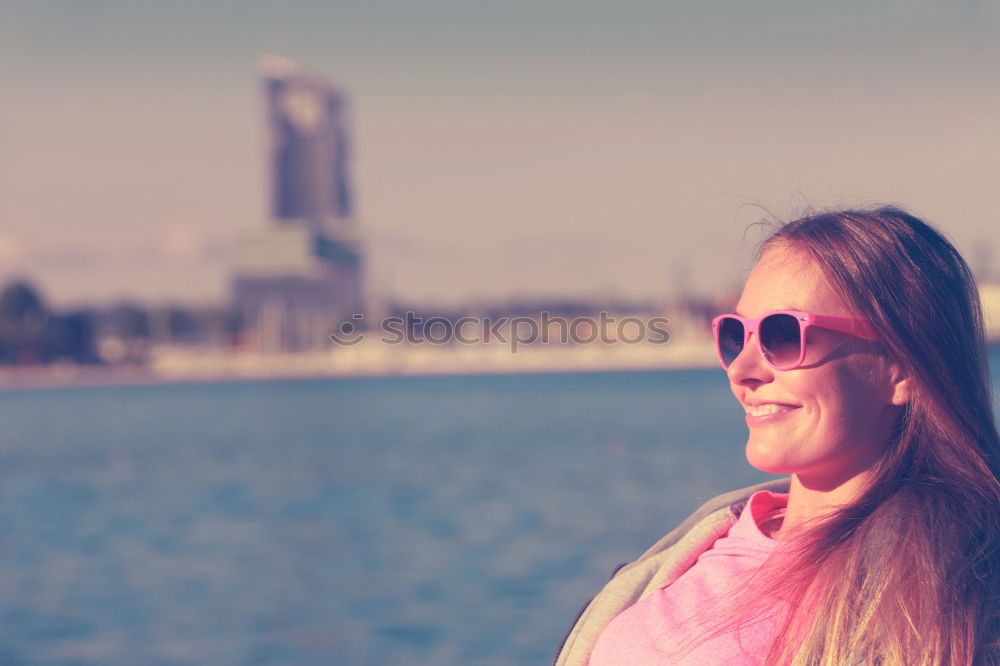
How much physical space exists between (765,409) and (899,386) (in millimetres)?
218

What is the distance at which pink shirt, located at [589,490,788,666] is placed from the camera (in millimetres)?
1999

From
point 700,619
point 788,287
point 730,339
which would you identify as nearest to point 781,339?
point 788,287

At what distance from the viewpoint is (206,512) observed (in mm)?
37219

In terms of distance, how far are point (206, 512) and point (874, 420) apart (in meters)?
36.6

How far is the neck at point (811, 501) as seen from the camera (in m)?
2.10

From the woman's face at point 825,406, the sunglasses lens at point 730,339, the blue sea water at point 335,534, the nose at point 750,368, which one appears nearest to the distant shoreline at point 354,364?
the blue sea water at point 335,534

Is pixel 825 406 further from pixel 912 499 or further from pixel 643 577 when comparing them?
pixel 643 577

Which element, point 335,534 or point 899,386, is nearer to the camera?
point 899,386

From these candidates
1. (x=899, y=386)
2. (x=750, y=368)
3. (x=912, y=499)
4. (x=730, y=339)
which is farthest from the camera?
(x=730, y=339)

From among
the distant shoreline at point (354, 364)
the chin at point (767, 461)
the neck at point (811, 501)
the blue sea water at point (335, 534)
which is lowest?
the distant shoreline at point (354, 364)

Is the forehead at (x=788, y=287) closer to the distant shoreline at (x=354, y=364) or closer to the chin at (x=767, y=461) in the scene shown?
the chin at (x=767, y=461)

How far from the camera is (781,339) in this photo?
210 cm

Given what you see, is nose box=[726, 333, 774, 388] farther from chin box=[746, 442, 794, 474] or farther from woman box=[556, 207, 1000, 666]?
chin box=[746, 442, 794, 474]

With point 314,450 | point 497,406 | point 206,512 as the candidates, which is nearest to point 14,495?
point 206,512
